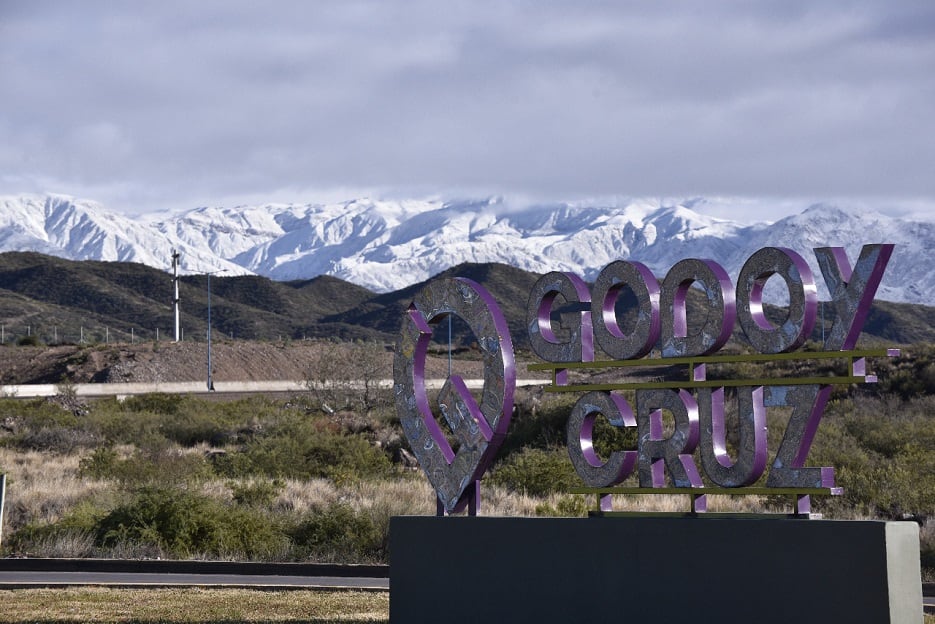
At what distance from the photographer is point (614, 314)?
15227 millimetres

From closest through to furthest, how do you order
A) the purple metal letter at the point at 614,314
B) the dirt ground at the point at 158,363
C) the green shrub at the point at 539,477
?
the purple metal letter at the point at 614,314
the green shrub at the point at 539,477
the dirt ground at the point at 158,363

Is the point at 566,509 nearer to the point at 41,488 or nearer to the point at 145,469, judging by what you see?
the point at 41,488

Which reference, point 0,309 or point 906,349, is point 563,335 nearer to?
point 906,349

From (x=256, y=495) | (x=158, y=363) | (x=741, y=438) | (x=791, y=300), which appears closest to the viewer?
(x=791, y=300)

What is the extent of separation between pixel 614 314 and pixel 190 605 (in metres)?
9.01

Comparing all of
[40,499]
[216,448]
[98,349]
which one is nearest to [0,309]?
[98,349]

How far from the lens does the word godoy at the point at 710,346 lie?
14086mm

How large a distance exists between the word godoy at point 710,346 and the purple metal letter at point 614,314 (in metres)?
0.01

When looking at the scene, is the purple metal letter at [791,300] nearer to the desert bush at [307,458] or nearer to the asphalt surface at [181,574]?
the asphalt surface at [181,574]

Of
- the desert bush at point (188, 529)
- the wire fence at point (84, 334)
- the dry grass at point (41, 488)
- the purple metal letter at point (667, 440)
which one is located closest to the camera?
the purple metal letter at point (667, 440)

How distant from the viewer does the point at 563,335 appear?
16.5m

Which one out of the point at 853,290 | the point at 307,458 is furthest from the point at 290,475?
the point at 853,290

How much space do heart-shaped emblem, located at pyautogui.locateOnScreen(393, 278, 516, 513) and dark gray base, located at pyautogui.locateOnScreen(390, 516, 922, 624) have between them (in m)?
0.70

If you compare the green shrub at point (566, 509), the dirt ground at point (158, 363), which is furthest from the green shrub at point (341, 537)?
the dirt ground at point (158, 363)
